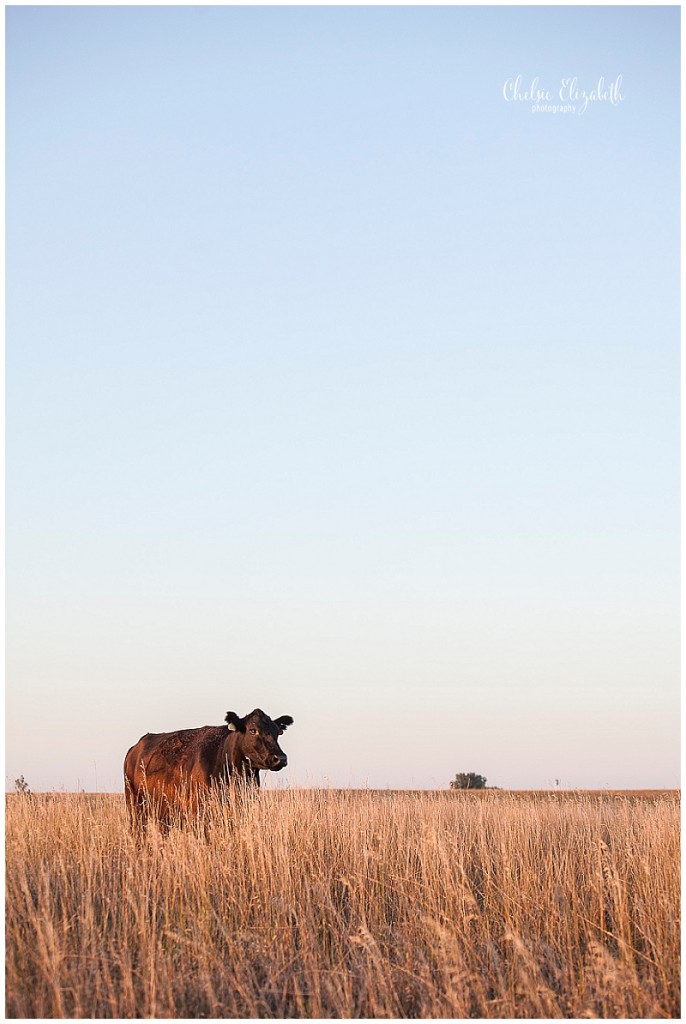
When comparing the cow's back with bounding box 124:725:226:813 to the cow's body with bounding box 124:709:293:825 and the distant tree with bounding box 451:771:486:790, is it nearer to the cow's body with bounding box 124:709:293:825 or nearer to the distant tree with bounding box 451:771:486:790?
the cow's body with bounding box 124:709:293:825

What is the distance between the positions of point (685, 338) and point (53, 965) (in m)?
6.02

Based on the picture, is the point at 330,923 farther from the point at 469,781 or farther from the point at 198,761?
the point at 469,781

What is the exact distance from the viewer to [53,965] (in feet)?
20.6

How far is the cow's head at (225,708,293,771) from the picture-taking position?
12.7 metres

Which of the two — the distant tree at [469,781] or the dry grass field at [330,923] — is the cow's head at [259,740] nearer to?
the dry grass field at [330,923]

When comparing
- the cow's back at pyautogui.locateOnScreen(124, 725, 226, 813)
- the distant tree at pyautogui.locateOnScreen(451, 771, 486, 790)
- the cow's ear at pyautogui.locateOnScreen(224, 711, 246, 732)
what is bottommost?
the distant tree at pyautogui.locateOnScreen(451, 771, 486, 790)

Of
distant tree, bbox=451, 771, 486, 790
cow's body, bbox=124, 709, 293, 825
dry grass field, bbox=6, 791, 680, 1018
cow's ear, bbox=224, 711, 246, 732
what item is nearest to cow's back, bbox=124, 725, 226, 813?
cow's body, bbox=124, 709, 293, 825

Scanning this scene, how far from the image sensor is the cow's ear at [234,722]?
505 inches

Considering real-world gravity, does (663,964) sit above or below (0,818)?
below

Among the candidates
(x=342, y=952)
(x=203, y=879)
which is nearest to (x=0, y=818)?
(x=203, y=879)

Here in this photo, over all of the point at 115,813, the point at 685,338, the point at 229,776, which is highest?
the point at 685,338

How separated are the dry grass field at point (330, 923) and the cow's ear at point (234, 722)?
1.43 m

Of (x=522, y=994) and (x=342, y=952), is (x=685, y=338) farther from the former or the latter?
(x=342, y=952)

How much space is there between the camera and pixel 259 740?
12.7 metres
